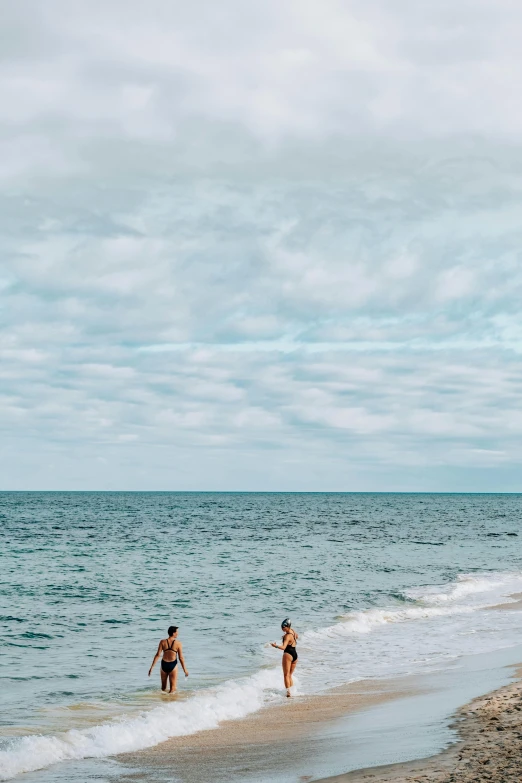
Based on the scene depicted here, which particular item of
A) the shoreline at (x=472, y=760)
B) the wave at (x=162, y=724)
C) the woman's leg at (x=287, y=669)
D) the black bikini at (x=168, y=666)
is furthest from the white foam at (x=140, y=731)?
the shoreline at (x=472, y=760)

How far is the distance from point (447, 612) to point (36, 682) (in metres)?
17.3

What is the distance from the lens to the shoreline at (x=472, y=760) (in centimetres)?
979

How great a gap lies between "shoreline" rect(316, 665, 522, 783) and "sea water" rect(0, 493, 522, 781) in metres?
5.24

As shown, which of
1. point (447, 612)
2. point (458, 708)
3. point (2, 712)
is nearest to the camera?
point (458, 708)

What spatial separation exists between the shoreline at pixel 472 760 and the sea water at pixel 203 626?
5.24 meters

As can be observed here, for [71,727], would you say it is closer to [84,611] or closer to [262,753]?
[262,753]

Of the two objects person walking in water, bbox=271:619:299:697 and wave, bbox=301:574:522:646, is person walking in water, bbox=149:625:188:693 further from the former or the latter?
wave, bbox=301:574:522:646

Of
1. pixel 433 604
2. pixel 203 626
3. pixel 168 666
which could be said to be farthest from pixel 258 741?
pixel 433 604

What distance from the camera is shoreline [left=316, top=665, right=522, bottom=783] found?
979 centimetres

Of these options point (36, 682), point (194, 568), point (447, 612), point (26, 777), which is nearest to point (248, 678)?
point (36, 682)

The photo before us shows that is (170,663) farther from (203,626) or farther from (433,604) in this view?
(433,604)

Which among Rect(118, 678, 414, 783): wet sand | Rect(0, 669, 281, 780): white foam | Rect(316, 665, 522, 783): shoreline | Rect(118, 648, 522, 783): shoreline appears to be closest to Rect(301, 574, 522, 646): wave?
Rect(118, 678, 414, 783): wet sand

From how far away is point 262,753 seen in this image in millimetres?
12883

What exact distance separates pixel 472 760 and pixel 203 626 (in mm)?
17176
